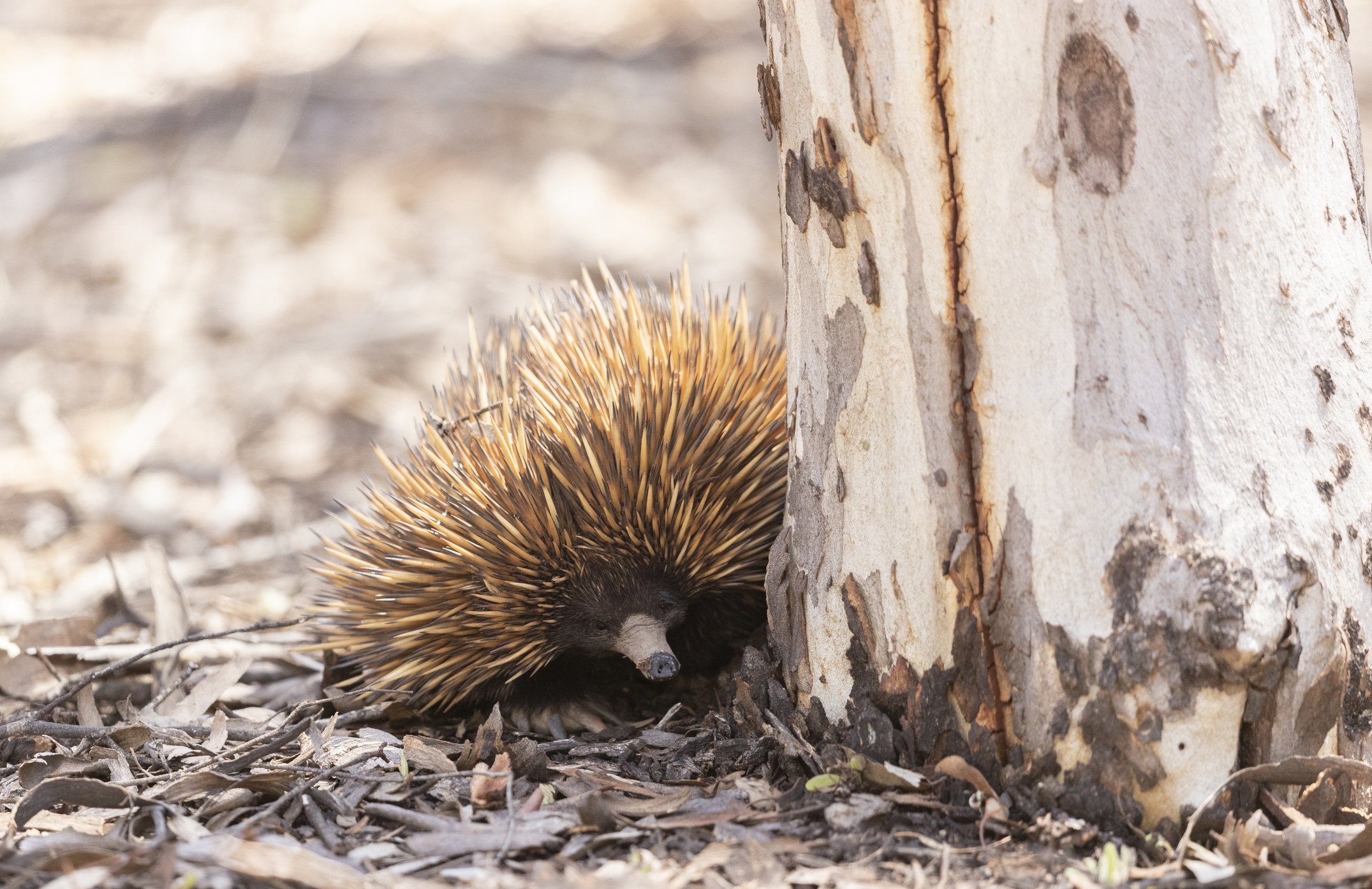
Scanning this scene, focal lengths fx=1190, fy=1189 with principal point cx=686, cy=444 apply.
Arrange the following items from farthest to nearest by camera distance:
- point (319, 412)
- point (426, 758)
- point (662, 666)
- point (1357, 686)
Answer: point (319, 412), point (662, 666), point (426, 758), point (1357, 686)

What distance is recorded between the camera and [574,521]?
3092 millimetres

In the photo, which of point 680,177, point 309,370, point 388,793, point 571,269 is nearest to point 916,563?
point 388,793

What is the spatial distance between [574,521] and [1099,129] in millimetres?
1608

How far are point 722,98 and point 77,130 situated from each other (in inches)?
196

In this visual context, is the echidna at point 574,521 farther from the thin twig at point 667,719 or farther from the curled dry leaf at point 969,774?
the curled dry leaf at point 969,774

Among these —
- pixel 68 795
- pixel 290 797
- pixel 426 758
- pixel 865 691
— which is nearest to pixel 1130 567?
pixel 865 691

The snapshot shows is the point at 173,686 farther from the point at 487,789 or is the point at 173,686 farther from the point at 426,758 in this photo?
the point at 487,789

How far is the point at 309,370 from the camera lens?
669cm

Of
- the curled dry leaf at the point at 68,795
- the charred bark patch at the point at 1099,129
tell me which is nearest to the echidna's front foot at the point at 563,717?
the curled dry leaf at the point at 68,795

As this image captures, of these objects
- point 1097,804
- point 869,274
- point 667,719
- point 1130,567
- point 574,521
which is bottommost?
point 1097,804

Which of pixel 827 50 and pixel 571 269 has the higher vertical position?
pixel 571 269

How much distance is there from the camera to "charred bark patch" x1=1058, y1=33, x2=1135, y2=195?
6.89 ft

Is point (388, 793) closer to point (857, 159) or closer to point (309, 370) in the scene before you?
point (857, 159)

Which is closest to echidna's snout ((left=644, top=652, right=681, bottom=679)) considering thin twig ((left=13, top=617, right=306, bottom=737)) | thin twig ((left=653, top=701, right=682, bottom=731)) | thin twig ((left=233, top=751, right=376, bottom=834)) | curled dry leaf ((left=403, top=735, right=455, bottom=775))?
thin twig ((left=653, top=701, right=682, bottom=731))
